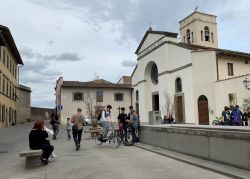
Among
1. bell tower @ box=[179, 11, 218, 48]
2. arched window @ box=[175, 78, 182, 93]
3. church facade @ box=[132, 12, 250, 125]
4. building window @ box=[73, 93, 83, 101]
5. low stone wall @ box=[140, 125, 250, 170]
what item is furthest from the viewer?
bell tower @ box=[179, 11, 218, 48]

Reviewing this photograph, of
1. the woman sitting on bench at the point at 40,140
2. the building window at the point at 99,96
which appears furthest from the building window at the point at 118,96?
the woman sitting on bench at the point at 40,140

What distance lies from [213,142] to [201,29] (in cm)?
5239

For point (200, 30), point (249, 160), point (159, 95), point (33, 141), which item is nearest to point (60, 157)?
point (33, 141)

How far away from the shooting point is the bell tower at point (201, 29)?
5922 centimetres

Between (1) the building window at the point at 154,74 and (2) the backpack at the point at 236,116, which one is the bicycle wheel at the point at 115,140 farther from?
(1) the building window at the point at 154,74

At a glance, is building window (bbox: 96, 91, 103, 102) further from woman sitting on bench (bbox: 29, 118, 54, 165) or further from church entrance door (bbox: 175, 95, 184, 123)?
woman sitting on bench (bbox: 29, 118, 54, 165)

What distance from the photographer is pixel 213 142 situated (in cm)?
946

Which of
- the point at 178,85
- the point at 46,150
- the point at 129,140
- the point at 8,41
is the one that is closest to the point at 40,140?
the point at 46,150

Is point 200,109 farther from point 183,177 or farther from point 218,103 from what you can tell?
point 183,177

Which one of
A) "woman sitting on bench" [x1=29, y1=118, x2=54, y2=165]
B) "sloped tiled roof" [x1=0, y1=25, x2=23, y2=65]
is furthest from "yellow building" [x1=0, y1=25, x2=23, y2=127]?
"woman sitting on bench" [x1=29, y1=118, x2=54, y2=165]

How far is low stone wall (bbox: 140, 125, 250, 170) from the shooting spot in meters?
8.17

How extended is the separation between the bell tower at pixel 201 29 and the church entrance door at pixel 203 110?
81.8 feet

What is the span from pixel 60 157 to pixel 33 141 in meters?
1.85

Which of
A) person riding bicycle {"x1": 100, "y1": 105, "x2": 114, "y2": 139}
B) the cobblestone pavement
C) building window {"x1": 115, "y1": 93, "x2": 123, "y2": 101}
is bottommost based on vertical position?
the cobblestone pavement
